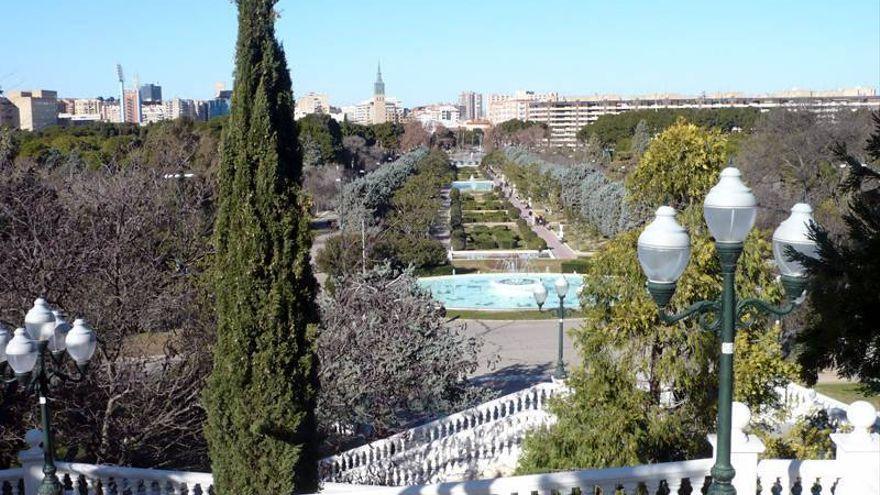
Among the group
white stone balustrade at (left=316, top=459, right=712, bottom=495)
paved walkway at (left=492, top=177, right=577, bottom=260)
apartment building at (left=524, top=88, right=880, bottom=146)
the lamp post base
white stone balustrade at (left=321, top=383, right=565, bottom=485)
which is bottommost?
paved walkway at (left=492, top=177, right=577, bottom=260)

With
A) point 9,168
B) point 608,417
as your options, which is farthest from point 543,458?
point 9,168

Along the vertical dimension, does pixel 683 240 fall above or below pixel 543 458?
above

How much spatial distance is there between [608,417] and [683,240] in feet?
12.8

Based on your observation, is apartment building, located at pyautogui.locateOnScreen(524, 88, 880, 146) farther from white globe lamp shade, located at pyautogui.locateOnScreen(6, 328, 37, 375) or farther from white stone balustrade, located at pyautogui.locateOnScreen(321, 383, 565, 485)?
white globe lamp shade, located at pyautogui.locateOnScreen(6, 328, 37, 375)

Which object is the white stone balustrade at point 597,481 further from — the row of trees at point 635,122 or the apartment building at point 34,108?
the apartment building at point 34,108

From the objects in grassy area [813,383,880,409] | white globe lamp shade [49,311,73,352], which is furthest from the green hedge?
white globe lamp shade [49,311,73,352]

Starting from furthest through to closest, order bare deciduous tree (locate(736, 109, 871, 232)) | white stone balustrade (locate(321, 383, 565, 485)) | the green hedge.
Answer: the green hedge → bare deciduous tree (locate(736, 109, 871, 232)) → white stone balustrade (locate(321, 383, 565, 485))

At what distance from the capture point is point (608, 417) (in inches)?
311

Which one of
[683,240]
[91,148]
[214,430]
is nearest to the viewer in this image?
[683,240]

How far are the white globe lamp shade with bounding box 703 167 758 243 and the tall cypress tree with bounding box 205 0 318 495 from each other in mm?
3583

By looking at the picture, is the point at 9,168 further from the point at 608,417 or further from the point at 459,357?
the point at 608,417

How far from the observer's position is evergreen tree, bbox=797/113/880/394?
476 cm

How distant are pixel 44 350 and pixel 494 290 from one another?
22314mm

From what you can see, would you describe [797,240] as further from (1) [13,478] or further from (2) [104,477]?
(1) [13,478]
